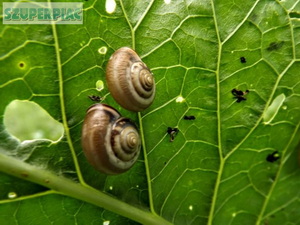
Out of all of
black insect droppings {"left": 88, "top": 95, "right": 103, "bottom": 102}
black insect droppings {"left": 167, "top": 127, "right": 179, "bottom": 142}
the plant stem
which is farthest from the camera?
black insect droppings {"left": 167, "top": 127, "right": 179, "bottom": 142}

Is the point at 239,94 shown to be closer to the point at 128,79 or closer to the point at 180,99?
the point at 180,99

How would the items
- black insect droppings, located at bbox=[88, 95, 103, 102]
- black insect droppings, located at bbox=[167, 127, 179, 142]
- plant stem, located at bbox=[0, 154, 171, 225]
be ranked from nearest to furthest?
plant stem, located at bbox=[0, 154, 171, 225], black insect droppings, located at bbox=[88, 95, 103, 102], black insect droppings, located at bbox=[167, 127, 179, 142]

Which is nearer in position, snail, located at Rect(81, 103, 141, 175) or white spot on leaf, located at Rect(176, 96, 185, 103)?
snail, located at Rect(81, 103, 141, 175)

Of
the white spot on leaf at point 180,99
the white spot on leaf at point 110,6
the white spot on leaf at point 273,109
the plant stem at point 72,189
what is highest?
the white spot on leaf at point 110,6

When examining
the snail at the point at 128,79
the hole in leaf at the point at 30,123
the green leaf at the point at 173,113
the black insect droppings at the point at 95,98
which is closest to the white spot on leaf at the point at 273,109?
the green leaf at the point at 173,113

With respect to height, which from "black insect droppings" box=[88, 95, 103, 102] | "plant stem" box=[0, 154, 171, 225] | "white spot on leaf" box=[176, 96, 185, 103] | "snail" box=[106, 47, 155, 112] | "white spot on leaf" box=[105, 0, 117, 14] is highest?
"white spot on leaf" box=[105, 0, 117, 14]

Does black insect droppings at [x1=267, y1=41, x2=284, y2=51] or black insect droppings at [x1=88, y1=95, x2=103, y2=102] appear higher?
black insect droppings at [x1=267, y1=41, x2=284, y2=51]

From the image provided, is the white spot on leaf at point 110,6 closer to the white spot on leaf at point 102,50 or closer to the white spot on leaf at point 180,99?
the white spot on leaf at point 102,50

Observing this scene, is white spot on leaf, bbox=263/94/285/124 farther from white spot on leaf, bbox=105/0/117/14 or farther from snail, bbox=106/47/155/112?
white spot on leaf, bbox=105/0/117/14

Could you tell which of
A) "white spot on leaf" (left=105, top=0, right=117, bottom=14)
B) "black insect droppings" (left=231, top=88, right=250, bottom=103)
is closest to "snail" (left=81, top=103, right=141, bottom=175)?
"white spot on leaf" (left=105, top=0, right=117, bottom=14)
